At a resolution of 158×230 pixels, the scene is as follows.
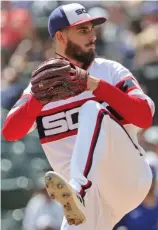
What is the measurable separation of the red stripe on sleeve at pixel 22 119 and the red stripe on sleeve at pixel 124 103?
0.33 meters

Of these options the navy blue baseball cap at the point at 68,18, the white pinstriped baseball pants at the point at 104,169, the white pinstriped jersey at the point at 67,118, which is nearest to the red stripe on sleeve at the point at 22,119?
the white pinstriped jersey at the point at 67,118

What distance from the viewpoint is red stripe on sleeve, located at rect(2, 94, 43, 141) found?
12.8ft

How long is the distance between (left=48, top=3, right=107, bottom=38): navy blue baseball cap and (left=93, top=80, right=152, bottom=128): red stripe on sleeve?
44 centimetres

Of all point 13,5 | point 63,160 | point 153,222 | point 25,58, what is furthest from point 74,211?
point 13,5

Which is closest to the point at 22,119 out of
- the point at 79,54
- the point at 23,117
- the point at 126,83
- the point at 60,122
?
the point at 23,117

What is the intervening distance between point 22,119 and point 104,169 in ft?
1.78

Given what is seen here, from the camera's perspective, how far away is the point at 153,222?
553 cm

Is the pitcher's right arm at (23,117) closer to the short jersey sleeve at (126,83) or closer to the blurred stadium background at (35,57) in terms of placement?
the short jersey sleeve at (126,83)

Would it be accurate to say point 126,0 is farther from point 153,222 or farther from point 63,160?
point 63,160

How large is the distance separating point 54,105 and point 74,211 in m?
0.79

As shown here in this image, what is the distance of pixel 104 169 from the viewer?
3727mm

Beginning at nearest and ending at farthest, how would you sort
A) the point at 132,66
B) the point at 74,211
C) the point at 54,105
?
the point at 74,211 → the point at 54,105 → the point at 132,66

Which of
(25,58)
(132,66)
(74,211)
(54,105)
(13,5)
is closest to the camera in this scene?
(74,211)

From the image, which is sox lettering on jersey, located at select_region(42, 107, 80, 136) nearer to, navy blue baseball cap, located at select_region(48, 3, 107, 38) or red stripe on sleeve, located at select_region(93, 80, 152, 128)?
red stripe on sleeve, located at select_region(93, 80, 152, 128)
